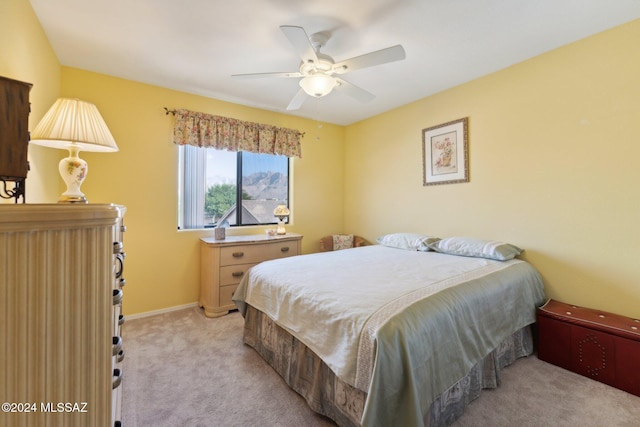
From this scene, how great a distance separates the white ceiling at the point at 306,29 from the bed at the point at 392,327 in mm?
1790

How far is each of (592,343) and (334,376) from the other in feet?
6.25

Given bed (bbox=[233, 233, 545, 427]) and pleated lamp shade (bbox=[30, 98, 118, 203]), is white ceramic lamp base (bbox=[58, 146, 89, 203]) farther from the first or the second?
bed (bbox=[233, 233, 545, 427])

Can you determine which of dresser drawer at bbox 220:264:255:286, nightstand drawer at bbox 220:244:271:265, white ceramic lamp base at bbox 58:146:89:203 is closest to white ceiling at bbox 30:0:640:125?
white ceramic lamp base at bbox 58:146:89:203

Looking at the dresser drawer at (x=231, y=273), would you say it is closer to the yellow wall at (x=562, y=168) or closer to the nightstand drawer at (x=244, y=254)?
the nightstand drawer at (x=244, y=254)

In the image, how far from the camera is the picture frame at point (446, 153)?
2.99 meters

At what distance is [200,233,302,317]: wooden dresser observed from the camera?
115 inches

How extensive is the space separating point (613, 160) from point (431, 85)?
1.75 m

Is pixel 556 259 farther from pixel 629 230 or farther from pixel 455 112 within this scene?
pixel 455 112

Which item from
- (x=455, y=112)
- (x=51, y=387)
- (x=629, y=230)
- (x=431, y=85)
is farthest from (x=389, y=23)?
(x=51, y=387)

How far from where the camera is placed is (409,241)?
309 cm

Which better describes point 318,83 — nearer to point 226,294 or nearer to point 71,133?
point 71,133

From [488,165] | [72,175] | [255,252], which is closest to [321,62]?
[72,175]

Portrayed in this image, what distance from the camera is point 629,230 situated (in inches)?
79.0

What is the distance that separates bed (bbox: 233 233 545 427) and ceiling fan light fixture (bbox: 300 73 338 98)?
1442 mm
